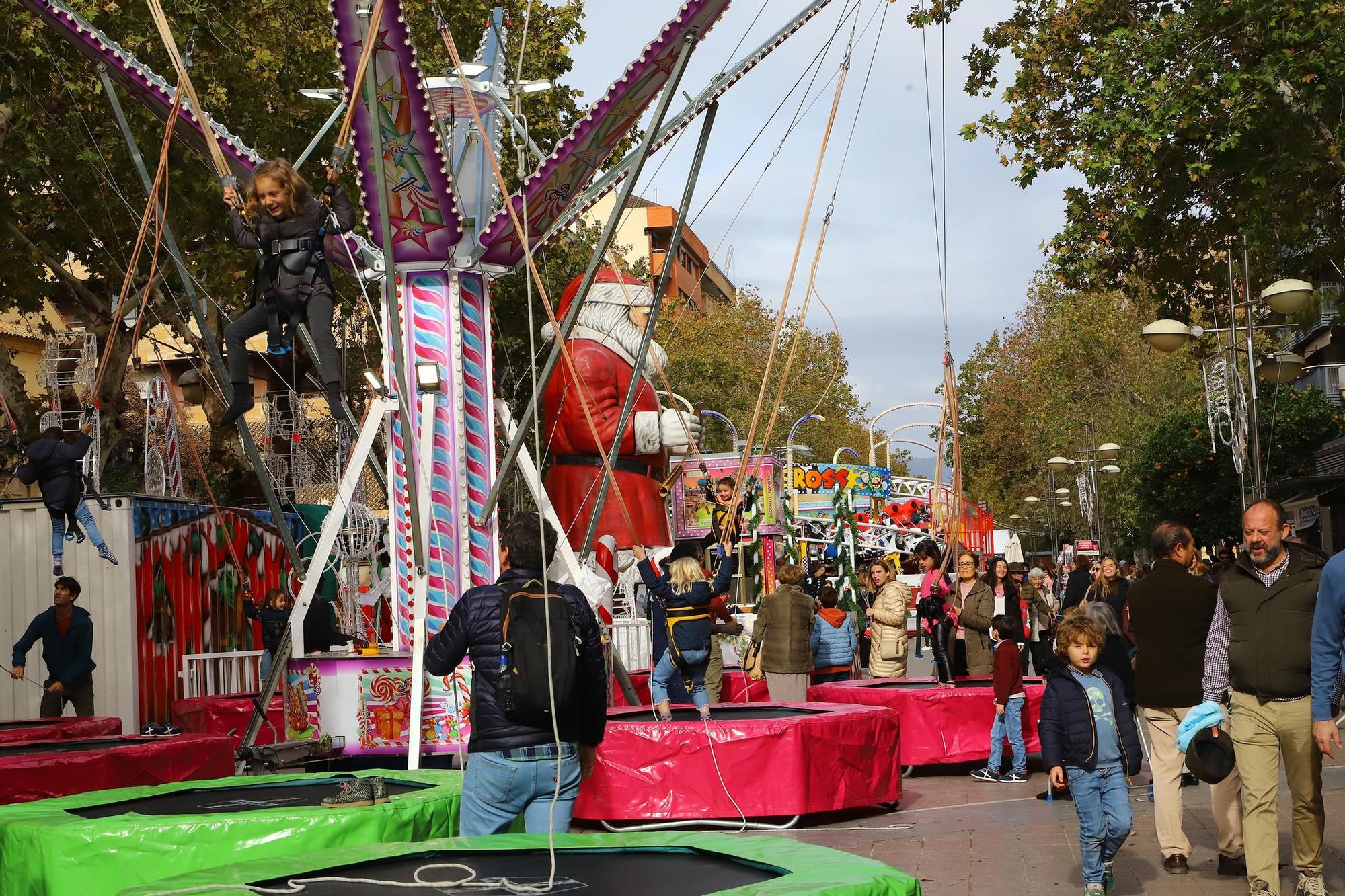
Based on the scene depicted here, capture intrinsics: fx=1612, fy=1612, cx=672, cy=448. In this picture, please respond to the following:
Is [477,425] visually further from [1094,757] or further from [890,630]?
[1094,757]

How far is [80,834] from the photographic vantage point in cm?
563

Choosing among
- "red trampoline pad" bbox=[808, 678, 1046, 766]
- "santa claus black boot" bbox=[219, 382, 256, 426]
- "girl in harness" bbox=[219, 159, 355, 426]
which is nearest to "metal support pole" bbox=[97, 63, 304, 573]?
"santa claus black boot" bbox=[219, 382, 256, 426]

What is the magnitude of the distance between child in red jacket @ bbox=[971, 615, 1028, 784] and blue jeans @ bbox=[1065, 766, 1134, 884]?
13.0 ft

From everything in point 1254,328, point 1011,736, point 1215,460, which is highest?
point 1254,328

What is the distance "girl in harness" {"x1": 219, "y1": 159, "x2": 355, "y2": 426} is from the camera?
25.2ft

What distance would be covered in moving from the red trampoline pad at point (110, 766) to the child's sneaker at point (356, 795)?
2.32m

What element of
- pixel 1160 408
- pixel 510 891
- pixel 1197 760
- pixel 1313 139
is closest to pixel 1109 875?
pixel 1197 760

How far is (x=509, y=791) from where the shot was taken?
5.76 meters

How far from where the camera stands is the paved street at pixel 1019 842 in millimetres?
7336

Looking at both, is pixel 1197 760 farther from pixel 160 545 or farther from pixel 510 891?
pixel 160 545

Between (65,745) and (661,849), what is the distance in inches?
250

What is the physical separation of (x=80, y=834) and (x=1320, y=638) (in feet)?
15.2

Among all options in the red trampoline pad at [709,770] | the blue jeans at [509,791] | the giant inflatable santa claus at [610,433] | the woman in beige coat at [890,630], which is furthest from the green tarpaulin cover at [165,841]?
the giant inflatable santa claus at [610,433]

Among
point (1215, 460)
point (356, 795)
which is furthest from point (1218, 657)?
point (1215, 460)
